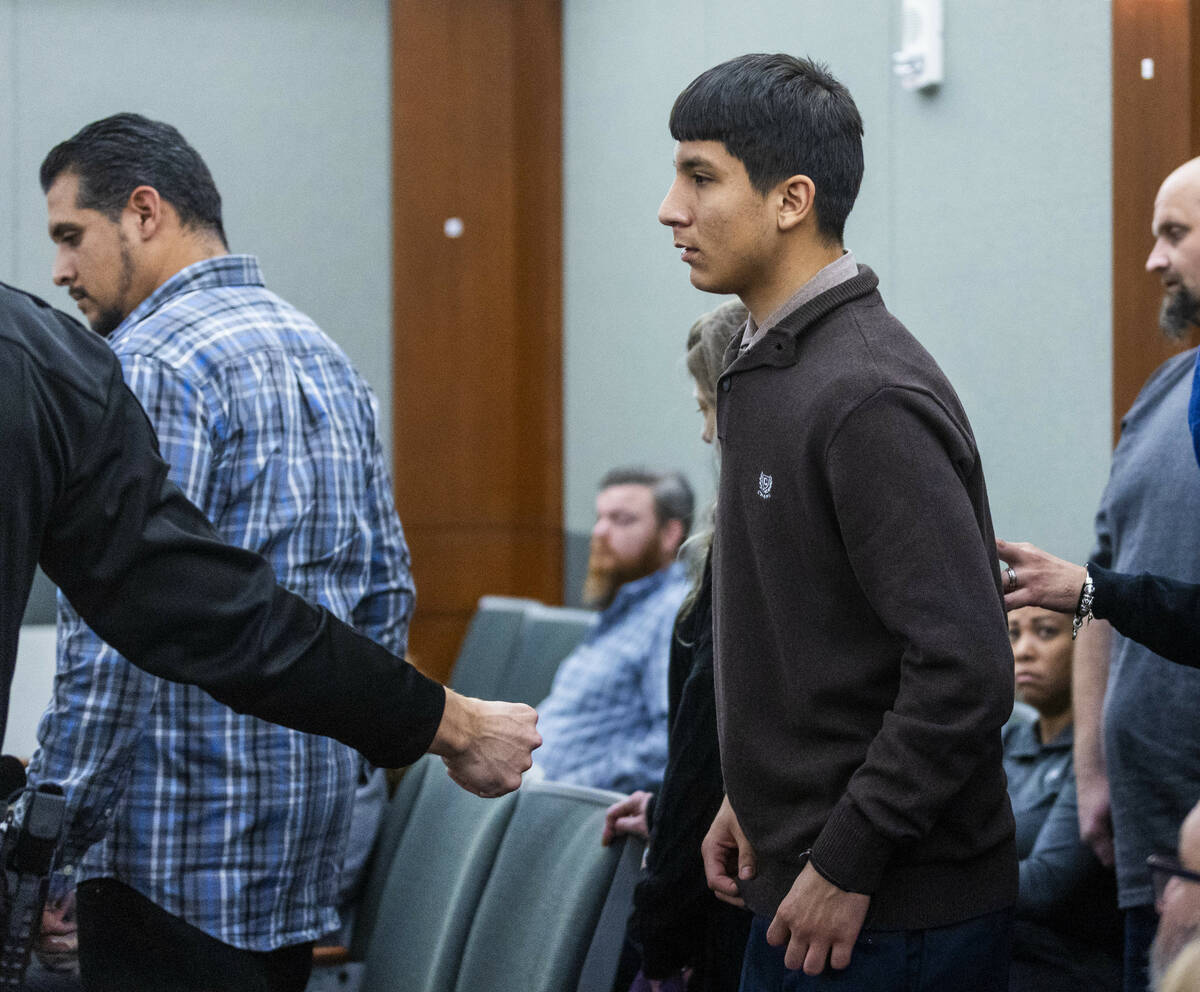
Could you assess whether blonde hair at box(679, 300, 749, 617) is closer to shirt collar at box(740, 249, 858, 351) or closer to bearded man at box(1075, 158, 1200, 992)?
shirt collar at box(740, 249, 858, 351)

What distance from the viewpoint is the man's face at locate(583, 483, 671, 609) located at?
3.94m

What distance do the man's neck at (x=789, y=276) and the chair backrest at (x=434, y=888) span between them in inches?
36.3

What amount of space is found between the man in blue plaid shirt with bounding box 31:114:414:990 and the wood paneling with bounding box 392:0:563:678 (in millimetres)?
3664

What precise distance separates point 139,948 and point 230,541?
0.53 metres

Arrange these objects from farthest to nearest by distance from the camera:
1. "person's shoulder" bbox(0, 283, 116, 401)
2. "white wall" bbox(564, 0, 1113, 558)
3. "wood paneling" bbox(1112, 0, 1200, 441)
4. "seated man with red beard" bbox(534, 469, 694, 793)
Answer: "seated man with red beard" bbox(534, 469, 694, 793) < "white wall" bbox(564, 0, 1113, 558) < "wood paneling" bbox(1112, 0, 1200, 441) < "person's shoulder" bbox(0, 283, 116, 401)

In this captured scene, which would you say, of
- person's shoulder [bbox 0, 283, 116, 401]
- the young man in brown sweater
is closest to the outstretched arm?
the young man in brown sweater

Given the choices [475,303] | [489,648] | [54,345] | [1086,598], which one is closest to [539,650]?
[489,648]

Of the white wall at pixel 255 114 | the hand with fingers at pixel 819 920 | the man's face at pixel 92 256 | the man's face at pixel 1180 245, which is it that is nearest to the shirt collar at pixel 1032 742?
the man's face at pixel 1180 245

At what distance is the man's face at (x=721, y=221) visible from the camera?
1438 mm

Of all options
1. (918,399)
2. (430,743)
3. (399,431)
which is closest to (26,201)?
(399,431)

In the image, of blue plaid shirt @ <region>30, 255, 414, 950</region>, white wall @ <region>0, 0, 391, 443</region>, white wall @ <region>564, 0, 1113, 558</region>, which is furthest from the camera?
white wall @ <region>0, 0, 391, 443</region>

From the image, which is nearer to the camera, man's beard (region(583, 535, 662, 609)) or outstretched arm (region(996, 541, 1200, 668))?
outstretched arm (region(996, 541, 1200, 668))

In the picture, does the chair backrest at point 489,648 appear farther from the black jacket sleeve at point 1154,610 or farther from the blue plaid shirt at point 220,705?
the black jacket sleeve at point 1154,610

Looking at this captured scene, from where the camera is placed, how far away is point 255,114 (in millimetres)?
5605
